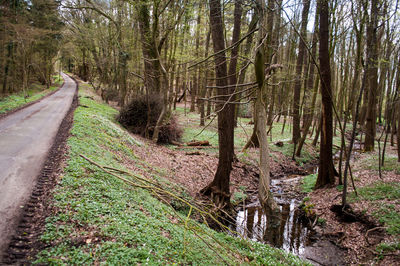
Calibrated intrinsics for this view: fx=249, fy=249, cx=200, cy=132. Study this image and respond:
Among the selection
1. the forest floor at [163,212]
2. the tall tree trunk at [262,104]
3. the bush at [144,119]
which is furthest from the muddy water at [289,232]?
the bush at [144,119]

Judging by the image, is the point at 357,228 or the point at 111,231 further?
the point at 357,228

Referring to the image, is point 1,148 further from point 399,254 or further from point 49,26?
point 49,26

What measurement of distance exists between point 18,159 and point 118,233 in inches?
195

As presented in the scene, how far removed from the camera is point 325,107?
9938mm

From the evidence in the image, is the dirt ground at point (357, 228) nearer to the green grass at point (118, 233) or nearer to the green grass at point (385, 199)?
the green grass at point (385, 199)

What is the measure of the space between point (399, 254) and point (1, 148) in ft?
37.5

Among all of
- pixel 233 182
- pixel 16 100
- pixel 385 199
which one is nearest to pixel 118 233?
pixel 233 182

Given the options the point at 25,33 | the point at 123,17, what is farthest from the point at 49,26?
the point at 123,17

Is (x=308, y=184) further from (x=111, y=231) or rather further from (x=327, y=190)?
(x=111, y=231)

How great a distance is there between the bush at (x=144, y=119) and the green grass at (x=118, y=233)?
8263 mm

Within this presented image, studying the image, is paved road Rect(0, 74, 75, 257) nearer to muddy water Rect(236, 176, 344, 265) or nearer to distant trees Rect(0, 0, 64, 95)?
muddy water Rect(236, 176, 344, 265)

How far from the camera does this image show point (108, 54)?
27141 mm

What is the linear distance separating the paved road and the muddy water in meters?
4.32

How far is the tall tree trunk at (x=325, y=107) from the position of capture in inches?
379
